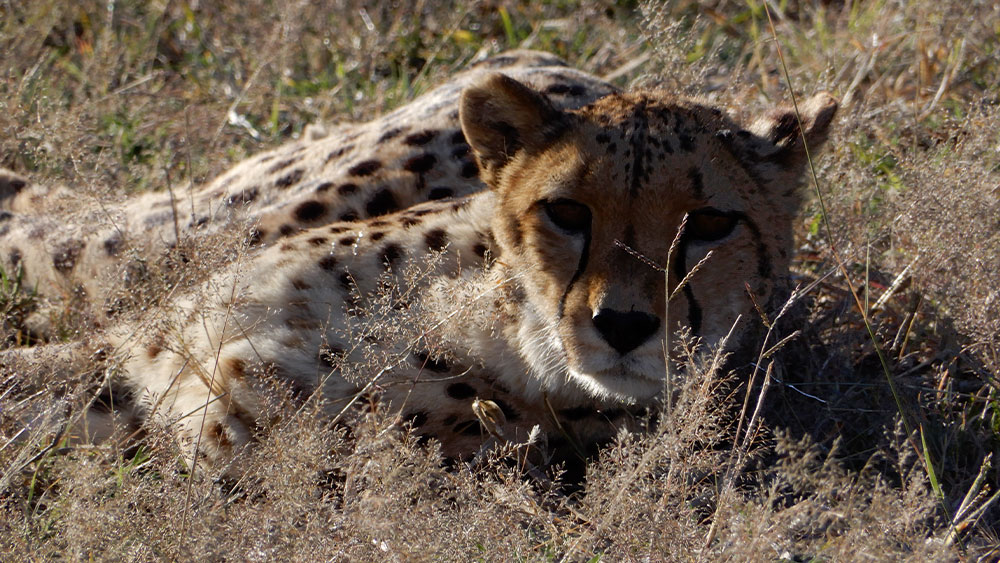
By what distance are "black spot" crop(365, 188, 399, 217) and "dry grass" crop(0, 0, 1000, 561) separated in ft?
2.01

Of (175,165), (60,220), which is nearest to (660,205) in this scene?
(60,220)

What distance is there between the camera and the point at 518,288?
8.48 ft

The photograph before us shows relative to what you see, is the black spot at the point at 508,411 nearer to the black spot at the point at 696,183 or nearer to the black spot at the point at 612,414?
the black spot at the point at 612,414

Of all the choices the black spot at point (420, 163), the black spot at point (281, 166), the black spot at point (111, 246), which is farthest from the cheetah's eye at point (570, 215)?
the black spot at point (111, 246)

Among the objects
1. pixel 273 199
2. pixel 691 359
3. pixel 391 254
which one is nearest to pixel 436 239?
pixel 391 254

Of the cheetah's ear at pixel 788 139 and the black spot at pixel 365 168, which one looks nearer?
the cheetah's ear at pixel 788 139

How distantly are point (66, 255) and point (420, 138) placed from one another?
3.98ft

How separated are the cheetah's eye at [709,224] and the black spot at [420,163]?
114cm

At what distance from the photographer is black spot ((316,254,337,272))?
2.84m

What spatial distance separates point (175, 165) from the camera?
167 inches

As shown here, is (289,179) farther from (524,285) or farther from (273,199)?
(524,285)

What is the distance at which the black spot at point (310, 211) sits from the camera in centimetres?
328

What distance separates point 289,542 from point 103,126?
2.91 meters

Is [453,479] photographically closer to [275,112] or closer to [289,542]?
[289,542]
